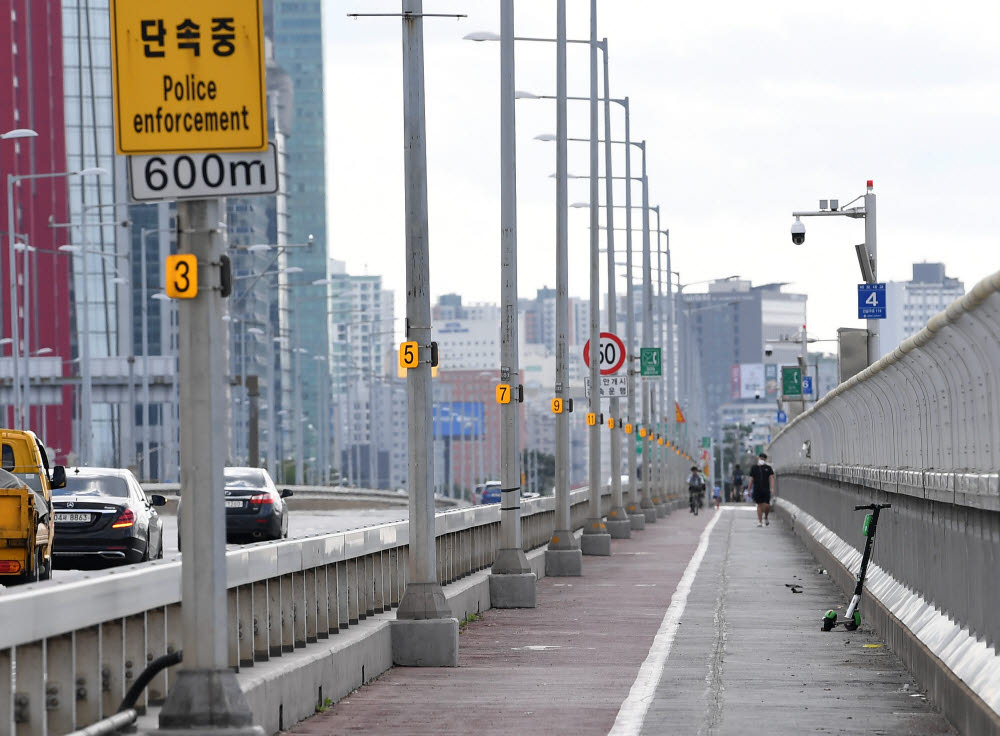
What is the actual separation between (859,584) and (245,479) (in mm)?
21725

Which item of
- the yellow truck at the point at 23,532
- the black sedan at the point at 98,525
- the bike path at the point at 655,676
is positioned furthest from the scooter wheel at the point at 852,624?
the black sedan at the point at 98,525

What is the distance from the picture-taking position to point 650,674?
53.7 feet

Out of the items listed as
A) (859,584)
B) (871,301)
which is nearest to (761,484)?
(871,301)

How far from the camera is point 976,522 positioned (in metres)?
12.9

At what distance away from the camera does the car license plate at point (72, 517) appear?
29.1m

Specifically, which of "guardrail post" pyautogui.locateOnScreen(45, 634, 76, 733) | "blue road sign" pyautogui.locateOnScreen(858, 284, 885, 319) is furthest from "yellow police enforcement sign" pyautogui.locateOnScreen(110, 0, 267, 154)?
"blue road sign" pyautogui.locateOnScreen(858, 284, 885, 319)

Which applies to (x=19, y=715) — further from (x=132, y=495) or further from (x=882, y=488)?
(x=132, y=495)

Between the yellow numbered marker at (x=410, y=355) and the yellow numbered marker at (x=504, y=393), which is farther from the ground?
the yellow numbered marker at (x=410, y=355)

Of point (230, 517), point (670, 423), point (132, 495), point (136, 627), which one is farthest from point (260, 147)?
point (670, 423)

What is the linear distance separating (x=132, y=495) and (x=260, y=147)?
20617mm

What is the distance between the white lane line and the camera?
1316 cm

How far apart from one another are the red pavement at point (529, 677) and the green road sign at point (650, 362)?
1170 inches

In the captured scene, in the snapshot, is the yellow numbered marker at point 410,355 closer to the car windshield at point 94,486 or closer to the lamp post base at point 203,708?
the lamp post base at point 203,708

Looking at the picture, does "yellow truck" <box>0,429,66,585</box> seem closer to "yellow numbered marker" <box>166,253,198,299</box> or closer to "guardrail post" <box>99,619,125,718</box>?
"guardrail post" <box>99,619,125,718</box>
